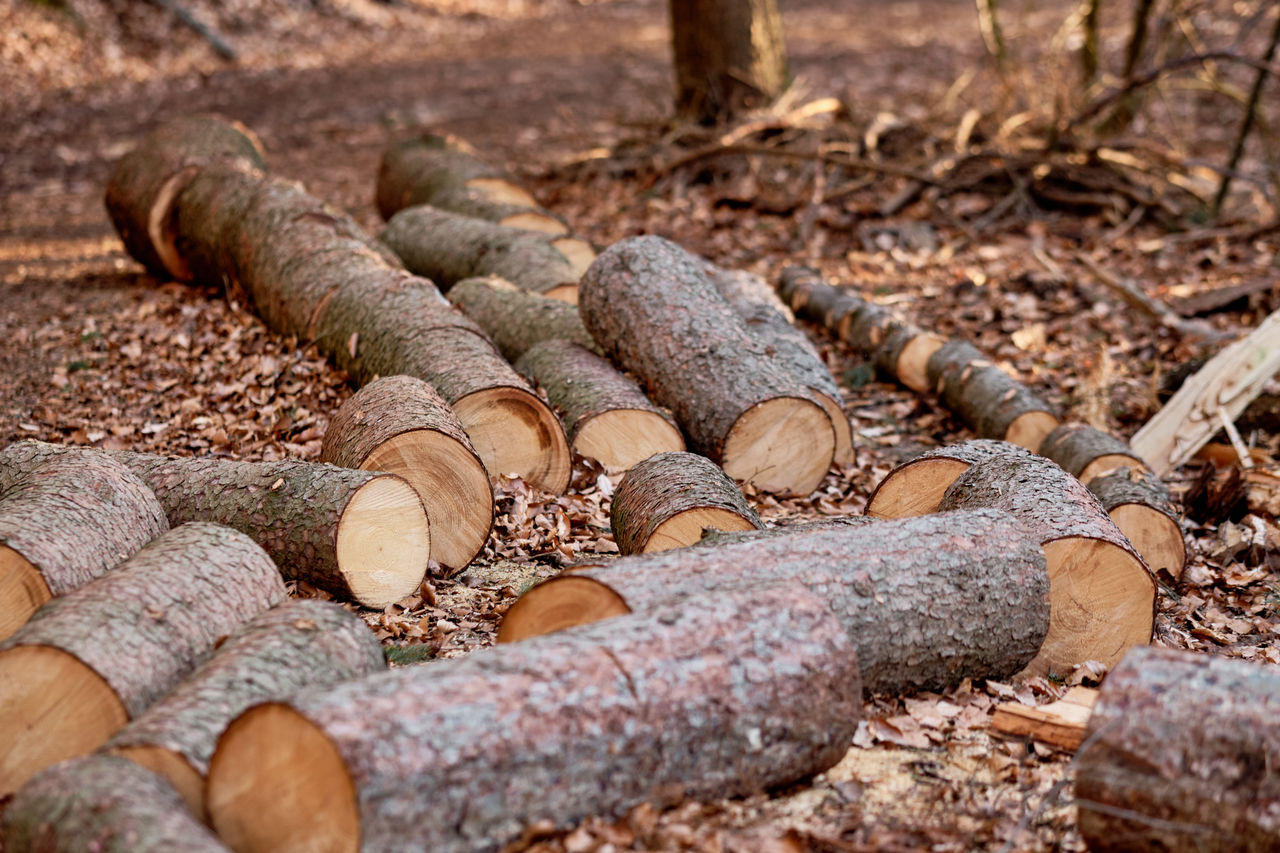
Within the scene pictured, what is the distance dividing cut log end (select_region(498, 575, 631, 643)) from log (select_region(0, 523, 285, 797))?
2.94 feet

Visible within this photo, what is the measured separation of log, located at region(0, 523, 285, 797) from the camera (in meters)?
2.96

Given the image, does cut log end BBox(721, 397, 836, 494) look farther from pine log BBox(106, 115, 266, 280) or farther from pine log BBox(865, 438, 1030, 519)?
pine log BBox(106, 115, 266, 280)

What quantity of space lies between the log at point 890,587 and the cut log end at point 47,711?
113cm

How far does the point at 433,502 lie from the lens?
174 inches

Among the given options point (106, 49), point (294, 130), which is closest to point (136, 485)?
point (294, 130)

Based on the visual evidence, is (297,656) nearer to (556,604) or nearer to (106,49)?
(556,604)

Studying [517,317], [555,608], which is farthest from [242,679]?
[517,317]

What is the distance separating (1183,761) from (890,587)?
38.7 inches

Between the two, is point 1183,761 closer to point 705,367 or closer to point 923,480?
point 923,480

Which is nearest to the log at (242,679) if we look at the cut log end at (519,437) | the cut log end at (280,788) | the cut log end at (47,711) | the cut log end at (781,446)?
the cut log end at (280,788)

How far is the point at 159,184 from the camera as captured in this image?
761 centimetres

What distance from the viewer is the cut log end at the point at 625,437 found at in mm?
5188

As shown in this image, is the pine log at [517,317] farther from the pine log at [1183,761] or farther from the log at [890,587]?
the pine log at [1183,761]

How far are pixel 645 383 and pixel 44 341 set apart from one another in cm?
382
